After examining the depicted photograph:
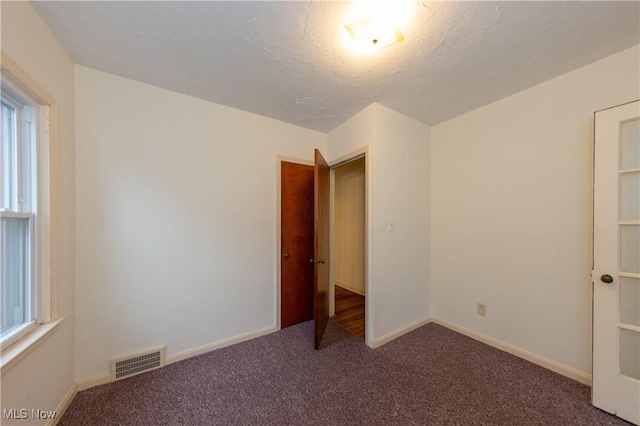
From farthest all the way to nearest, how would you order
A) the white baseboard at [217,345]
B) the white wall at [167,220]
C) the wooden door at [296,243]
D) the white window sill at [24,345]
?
the wooden door at [296,243] → the white baseboard at [217,345] → the white wall at [167,220] → the white window sill at [24,345]

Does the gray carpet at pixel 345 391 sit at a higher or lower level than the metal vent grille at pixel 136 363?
lower

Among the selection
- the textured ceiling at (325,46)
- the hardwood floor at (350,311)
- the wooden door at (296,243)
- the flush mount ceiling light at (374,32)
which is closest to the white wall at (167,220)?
the wooden door at (296,243)

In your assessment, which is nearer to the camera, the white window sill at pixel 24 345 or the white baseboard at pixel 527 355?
the white window sill at pixel 24 345

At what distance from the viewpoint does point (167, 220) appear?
2.03 metres

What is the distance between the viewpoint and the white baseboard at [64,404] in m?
1.40

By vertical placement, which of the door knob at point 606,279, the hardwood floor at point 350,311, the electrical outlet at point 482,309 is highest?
the door knob at point 606,279

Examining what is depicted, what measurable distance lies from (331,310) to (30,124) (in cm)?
316

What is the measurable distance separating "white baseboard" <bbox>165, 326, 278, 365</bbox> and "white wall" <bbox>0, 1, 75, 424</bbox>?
2.14 feet

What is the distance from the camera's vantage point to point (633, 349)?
148 cm

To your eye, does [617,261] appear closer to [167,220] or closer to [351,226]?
[351,226]

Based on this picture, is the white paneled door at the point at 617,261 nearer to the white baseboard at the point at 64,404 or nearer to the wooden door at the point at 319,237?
Result: the wooden door at the point at 319,237

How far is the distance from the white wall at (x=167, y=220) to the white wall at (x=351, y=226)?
1762 millimetres

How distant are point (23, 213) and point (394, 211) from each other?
109 inches

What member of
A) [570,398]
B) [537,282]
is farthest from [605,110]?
[570,398]
